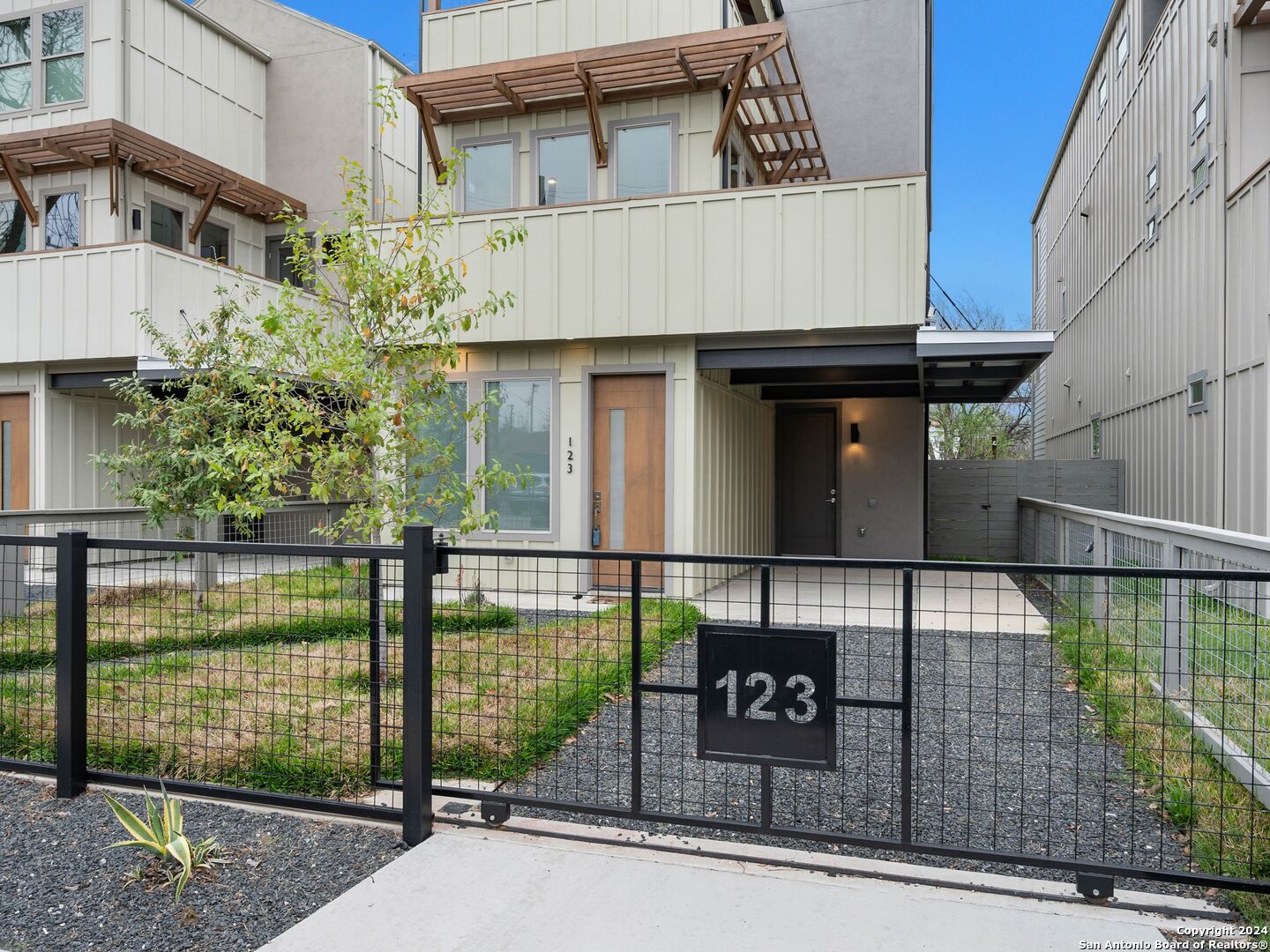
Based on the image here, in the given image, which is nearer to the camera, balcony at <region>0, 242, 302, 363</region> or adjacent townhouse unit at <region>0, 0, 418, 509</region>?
balcony at <region>0, 242, 302, 363</region>

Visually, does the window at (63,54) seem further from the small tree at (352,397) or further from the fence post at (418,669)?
the fence post at (418,669)

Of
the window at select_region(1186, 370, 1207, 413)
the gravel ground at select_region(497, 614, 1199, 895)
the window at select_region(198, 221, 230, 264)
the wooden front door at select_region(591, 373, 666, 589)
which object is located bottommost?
the gravel ground at select_region(497, 614, 1199, 895)

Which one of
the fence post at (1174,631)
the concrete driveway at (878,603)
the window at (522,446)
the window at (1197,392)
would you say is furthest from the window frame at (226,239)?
the window at (1197,392)

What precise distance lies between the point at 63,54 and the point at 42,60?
0.37 meters

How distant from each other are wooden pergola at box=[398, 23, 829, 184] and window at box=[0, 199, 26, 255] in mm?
6635

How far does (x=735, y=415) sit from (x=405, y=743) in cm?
802

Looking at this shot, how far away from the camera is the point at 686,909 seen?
2623 millimetres

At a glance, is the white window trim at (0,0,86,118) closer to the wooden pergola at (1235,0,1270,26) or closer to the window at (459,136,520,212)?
the window at (459,136,520,212)

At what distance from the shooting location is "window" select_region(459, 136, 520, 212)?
994 cm

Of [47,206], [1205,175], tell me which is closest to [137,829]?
[1205,175]

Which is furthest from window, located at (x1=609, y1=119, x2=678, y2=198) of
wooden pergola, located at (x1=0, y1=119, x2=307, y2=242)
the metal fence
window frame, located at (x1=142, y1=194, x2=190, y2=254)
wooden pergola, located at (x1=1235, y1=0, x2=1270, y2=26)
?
window frame, located at (x1=142, y1=194, x2=190, y2=254)

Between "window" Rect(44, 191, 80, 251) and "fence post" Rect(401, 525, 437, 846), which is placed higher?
"window" Rect(44, 191, 80, 251)

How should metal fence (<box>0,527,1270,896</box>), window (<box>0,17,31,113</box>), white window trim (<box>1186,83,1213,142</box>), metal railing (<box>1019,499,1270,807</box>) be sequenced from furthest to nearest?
window (<box>0,17,31,113</box>)
white window trim (<box>1186,83,1213,142</box>)
metal railing (<box>1019,499,1270,807</box>)
metal fence (<box>0,527,1270,896</box>)

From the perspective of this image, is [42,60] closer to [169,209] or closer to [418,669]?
[169,209]
